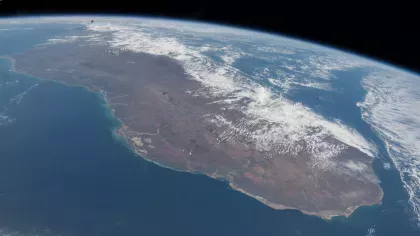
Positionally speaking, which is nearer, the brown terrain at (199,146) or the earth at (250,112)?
the brown terrain at (199,146)

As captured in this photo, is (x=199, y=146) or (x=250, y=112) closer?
(x=199, y=146)

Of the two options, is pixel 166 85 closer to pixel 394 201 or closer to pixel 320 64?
pixel 394 201

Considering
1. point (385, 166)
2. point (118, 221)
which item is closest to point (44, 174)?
point (118, 221)

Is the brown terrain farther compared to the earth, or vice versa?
the earth
